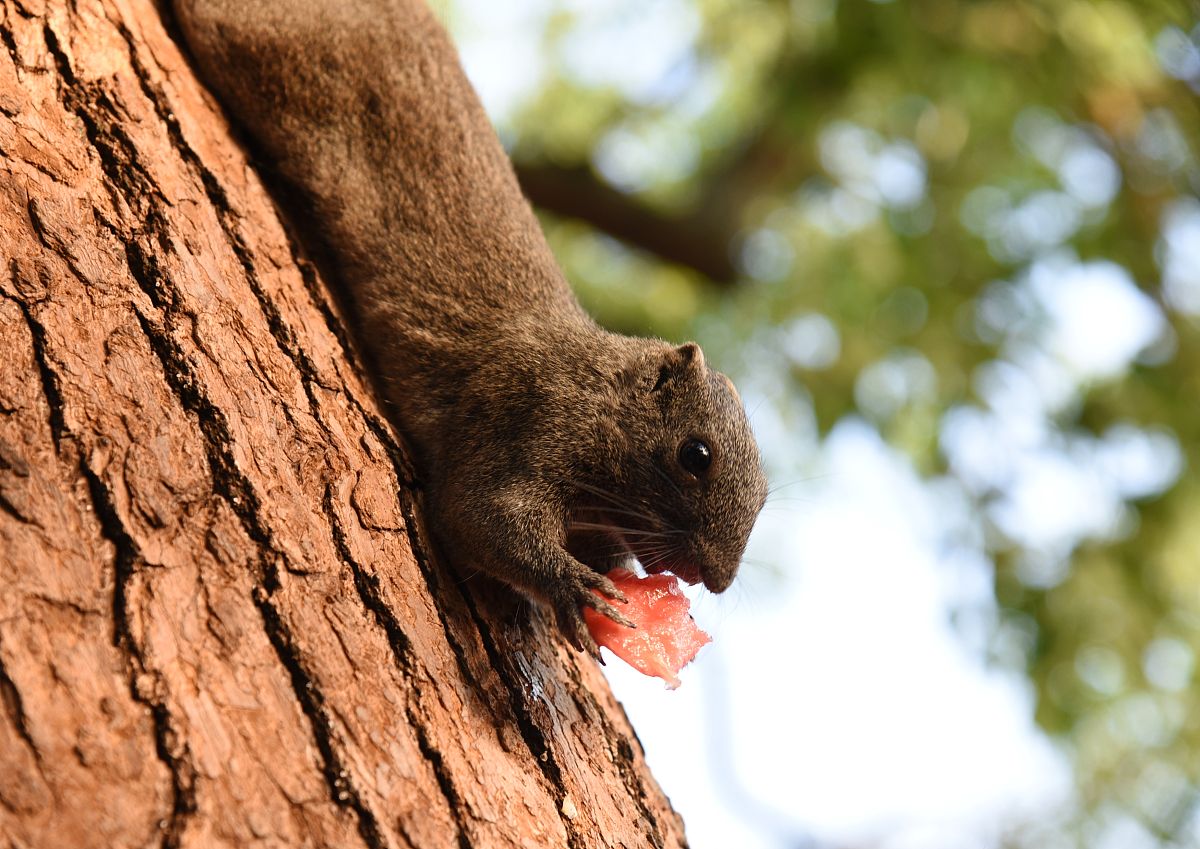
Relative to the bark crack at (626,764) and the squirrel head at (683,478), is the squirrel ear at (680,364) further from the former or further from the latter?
the bark crack at (626,764)

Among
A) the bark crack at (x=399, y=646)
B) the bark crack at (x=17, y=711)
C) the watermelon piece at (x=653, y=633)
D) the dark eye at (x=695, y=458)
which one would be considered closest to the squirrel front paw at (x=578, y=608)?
the watermelon piece at (x=653, y=633)

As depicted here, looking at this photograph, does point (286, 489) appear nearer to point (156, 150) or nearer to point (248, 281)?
point (248, 281)

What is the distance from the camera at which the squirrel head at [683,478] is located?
438cm

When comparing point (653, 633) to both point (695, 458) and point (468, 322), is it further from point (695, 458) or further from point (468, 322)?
point (468, 322)

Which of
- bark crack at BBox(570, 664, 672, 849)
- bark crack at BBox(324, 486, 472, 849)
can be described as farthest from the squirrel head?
bark crack at BBox(324, 486, 472, 849)

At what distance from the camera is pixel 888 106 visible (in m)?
7.93

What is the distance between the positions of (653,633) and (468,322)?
5.29 feet

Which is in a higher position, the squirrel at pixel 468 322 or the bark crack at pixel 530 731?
the squirrel at pixel 468 322

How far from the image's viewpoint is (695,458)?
4.45 meters

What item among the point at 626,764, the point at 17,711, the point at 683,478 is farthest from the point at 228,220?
the point at 626,764

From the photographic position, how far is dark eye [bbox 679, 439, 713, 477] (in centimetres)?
444

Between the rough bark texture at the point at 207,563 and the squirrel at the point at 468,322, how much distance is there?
383 mm

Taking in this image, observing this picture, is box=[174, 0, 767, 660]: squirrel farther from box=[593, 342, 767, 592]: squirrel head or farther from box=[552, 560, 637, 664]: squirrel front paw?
box=[552, 560, 637, 664]: squirrel front paw

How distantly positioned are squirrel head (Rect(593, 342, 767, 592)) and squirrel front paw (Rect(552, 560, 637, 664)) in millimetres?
542
